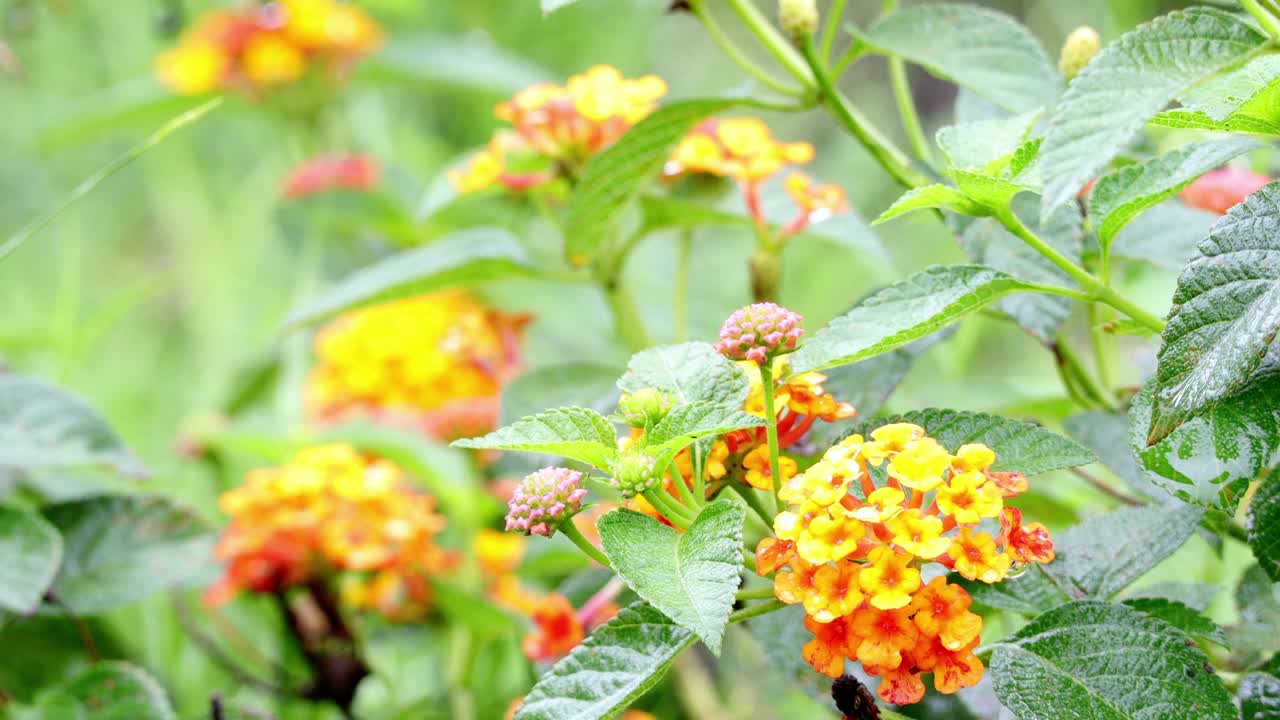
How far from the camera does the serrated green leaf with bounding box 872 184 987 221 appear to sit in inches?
15.1

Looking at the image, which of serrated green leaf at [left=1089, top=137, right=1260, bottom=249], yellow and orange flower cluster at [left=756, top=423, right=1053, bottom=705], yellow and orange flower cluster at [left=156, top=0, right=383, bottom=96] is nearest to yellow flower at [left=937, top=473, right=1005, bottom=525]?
yellow and orange flower cluster at [left=756, top=423, right=1053, bottom=705]

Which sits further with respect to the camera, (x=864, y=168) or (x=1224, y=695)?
(x=864, y=168)

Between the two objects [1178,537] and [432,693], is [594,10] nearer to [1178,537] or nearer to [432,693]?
[432,693]

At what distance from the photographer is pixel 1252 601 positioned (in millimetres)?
469

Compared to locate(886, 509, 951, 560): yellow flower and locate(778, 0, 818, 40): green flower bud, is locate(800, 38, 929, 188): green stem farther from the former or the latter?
locate(886, 509, 951, 560): yellow flower

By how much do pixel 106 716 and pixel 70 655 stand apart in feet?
0.69

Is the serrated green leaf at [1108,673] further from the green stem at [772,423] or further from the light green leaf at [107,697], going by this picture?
the light green leaf at [107,697]

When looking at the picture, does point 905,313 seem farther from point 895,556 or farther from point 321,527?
point 321,527

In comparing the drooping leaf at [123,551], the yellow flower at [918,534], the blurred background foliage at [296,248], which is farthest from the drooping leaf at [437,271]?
the yellow flower at [918,534]

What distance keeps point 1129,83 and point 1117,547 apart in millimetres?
171

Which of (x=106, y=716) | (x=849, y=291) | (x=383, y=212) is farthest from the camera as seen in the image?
(x=849, y=291)

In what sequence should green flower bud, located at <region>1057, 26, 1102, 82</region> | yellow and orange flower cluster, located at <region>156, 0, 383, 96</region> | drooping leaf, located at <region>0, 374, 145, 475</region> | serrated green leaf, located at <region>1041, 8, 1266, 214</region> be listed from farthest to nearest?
yellow and orange flower cluster, located at <region>156, 0, 383, 96</region> → drooping leaf, located at <region>0, 374, 145, 475</region> → green flower bud, located at <region>1057, 26, 1102, 82</region> → serrated green leaf, located at <region>1041, 8, 1266, 214</region>

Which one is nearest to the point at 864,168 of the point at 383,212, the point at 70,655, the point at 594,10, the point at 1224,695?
the point at 594,10

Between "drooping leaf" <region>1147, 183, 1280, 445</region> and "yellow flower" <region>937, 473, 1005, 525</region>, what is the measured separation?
0.15 feet
